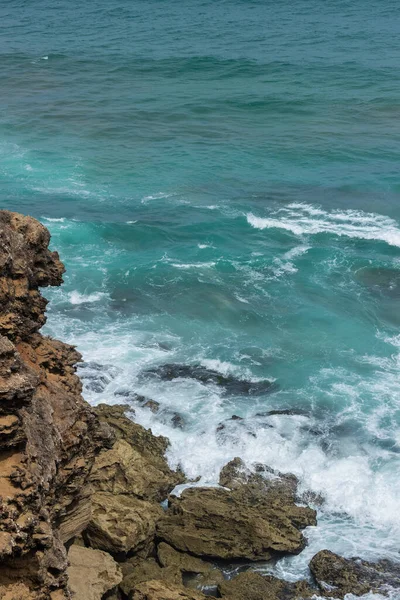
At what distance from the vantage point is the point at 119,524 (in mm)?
23984

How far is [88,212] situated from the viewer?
56062 mm

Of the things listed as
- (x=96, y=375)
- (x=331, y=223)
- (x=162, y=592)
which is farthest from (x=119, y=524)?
(x=331, y=223)

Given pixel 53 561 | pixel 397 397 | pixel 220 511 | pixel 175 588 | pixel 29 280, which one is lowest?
pixel 397 397

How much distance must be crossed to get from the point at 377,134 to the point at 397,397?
1538 inches

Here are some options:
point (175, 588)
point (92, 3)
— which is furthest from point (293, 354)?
point (92, 3)

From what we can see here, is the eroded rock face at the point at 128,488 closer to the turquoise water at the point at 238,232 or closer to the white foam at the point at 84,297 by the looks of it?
the turquoise water at the point at 238,232

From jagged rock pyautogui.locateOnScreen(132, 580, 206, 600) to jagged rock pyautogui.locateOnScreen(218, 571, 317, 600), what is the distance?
2.04 m

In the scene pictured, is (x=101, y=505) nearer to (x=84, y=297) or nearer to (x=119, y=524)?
(x=119, y=524)

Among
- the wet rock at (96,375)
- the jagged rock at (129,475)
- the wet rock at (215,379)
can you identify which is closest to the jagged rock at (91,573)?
the jagged rock at (129,475)

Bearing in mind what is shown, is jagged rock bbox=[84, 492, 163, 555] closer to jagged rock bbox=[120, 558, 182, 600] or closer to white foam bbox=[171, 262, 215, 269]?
jagged rock bbox=[120, 558, 182, 600]

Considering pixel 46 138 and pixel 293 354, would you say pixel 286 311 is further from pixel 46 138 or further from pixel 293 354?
pixel 46 138

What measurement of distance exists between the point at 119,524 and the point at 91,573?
2.96 m

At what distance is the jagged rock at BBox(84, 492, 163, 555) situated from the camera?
2358 cm

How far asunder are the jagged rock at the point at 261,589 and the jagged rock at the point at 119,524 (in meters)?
2.87
